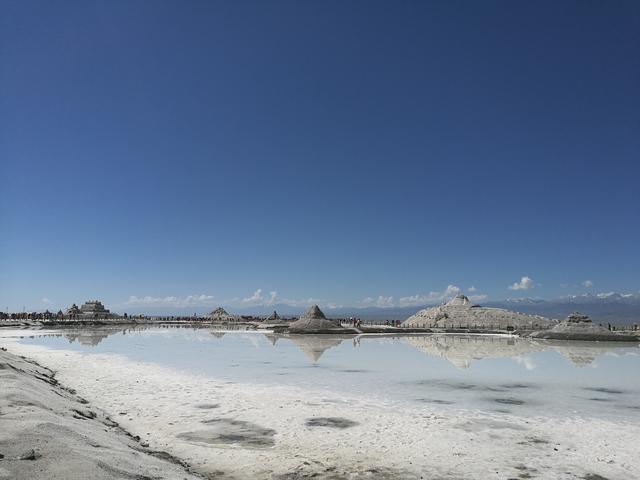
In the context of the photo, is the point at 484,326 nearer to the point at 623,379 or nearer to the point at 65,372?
the point at 623,379

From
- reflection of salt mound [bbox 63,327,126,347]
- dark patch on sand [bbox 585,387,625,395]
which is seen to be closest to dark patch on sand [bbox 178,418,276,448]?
dark patch on sand [bbox 585,387,625,395]

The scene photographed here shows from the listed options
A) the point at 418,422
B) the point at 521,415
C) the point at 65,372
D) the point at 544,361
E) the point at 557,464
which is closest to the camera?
the point at 557,464

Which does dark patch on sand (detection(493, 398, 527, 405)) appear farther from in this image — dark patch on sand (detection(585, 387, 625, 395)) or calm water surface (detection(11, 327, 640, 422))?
dark patch on sand (detection(585, 387, 625, 395))

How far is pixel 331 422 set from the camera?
10.6 meters

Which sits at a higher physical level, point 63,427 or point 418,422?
point 63,427

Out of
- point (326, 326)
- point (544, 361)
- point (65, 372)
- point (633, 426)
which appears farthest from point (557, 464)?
point (326, 326)

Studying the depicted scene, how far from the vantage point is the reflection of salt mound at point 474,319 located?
61.6 metres

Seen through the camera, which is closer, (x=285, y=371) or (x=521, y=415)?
(x=521, y=415)

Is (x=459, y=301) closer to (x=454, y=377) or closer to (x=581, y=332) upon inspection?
(x=581, y=332)

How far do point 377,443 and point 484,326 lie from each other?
190ft

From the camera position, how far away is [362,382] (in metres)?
16.8

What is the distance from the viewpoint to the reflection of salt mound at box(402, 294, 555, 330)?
6157 cm

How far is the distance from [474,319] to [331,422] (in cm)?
5755

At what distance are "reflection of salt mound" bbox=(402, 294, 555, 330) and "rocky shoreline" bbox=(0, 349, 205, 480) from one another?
5920 cm
